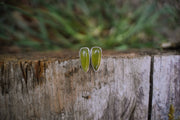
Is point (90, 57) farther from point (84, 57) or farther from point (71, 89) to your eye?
point (71, 89)

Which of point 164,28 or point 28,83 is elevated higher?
point 164,28

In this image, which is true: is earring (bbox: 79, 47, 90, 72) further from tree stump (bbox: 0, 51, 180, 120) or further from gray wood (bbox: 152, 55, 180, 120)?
gray wood (bbox: 152, 55, 180, 120)

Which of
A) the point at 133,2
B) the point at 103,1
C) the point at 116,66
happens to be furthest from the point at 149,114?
the point at 133,2

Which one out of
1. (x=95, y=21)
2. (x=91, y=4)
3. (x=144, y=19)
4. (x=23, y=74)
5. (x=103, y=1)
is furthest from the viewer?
(x=95, y=21)

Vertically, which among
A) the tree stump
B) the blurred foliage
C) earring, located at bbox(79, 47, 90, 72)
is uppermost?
the blurred foliage

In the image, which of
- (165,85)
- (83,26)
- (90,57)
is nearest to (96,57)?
(90,57)

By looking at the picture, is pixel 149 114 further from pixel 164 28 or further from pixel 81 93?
pixel 164 28

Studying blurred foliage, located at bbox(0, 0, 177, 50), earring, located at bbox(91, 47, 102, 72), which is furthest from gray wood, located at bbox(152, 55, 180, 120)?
blurred foliage, located at bbox(0, 0, 177, 50)
